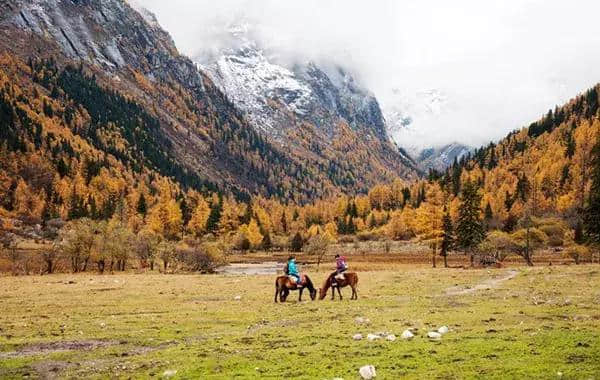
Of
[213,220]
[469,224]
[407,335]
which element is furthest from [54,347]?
[213,220]

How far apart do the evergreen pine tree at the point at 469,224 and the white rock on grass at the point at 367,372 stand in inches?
3076

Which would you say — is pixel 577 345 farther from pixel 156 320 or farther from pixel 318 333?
pixel 156 320

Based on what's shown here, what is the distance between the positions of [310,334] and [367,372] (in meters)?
8.48

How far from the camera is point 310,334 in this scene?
23906 millimetres

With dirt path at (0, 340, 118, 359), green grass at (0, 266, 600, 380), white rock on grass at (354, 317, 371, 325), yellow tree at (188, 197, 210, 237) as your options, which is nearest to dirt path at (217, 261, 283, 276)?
green grass at (0, 266, 600, 380)

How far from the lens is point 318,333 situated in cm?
2406

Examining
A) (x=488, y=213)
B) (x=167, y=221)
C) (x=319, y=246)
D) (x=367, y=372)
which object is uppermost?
(x=488, y=213)

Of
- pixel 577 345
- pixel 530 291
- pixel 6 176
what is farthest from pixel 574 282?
pixel 6 176

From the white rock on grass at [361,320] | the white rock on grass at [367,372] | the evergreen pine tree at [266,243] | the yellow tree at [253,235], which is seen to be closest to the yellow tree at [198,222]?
the yellow tree at [253,235]

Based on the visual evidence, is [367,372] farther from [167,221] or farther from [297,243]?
[297,243]

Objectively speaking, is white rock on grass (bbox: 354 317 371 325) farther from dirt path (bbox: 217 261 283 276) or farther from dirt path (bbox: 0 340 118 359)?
dirt path (bbox: 217 261 283 276)

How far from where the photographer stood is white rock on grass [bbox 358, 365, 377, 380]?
15477 millimetres

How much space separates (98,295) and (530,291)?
114ft

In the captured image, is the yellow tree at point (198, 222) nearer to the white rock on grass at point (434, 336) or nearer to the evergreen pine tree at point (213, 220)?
the evergreen pine tree at point (213, 220)
